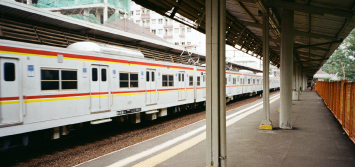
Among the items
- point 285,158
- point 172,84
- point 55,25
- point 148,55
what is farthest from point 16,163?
point 148,55

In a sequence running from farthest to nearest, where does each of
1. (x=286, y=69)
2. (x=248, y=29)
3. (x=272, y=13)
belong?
1. (x=248, y=29)
2. (x=272, y=13)
3. (x=286, y=69)

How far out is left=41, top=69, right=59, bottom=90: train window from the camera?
687 centimetres

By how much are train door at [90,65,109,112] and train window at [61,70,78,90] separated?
63 cm

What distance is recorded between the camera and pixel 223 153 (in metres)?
4.66

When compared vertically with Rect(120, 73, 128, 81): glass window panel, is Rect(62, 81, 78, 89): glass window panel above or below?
below

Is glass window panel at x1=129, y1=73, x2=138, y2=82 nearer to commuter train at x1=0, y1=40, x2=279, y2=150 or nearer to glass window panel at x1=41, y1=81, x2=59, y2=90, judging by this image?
commuter train at x1=0, y1=40, x2=279, y2=150

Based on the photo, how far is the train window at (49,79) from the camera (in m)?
6.87

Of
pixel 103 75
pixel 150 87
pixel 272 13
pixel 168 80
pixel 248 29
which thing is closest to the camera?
pixel 103 75

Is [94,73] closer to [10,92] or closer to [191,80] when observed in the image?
[10,92]

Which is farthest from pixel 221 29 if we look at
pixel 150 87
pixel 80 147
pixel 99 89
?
pixel 150 87

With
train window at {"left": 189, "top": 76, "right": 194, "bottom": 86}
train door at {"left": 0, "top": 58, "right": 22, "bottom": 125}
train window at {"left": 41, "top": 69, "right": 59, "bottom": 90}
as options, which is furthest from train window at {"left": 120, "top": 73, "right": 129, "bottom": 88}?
train window at {"left": 189, "top": 76, "right": 194, "bottom": 86}

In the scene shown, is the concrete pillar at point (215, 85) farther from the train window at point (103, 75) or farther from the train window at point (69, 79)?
the train window at point (103, 75)

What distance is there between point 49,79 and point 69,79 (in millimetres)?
622

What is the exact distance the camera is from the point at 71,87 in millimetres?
7602
